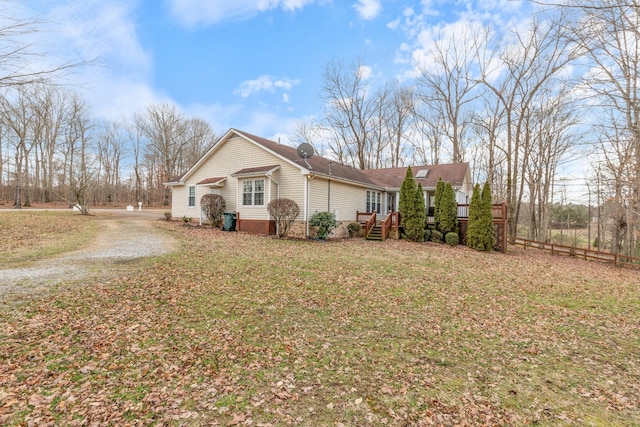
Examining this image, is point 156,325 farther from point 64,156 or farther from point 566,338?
point 64,156

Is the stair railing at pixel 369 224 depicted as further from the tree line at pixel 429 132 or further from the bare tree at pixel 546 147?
the bare tree at pixel 546 147

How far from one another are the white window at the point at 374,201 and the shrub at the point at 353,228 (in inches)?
104

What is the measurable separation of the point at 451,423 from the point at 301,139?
31.3 meters

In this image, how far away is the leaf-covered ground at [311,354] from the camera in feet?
8.94

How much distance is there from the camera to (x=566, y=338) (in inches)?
180

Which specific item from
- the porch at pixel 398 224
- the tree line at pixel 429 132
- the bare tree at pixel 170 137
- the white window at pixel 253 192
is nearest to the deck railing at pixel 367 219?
the porch at pixel 398 224

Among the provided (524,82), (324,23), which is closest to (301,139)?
(324,23)

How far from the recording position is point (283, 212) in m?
13.3

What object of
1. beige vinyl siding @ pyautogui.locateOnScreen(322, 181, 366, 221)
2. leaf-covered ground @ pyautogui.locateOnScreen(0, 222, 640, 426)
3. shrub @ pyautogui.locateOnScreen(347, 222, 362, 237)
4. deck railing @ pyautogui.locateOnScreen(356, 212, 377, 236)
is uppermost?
beige vinyl siding @ pyautogui.locateOnScreen(322, 181, 366, 221)

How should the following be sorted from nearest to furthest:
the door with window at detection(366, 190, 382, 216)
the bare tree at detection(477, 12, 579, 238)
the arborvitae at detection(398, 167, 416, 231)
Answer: the arborvitae at detection(398, 167, 416, 231) → the bare tree at detection(477, 12, 579, 238) → the door with window at detection(366, 190, 382, 216)

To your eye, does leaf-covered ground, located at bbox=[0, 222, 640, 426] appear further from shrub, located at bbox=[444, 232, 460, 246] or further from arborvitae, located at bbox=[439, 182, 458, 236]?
arborvitae, located at bbox=[439, 182, 458, 236]

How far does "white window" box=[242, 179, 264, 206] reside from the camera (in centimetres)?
1493

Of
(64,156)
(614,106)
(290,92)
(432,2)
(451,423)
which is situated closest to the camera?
(451,423)

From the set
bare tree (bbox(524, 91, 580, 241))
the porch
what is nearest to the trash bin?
the porch
